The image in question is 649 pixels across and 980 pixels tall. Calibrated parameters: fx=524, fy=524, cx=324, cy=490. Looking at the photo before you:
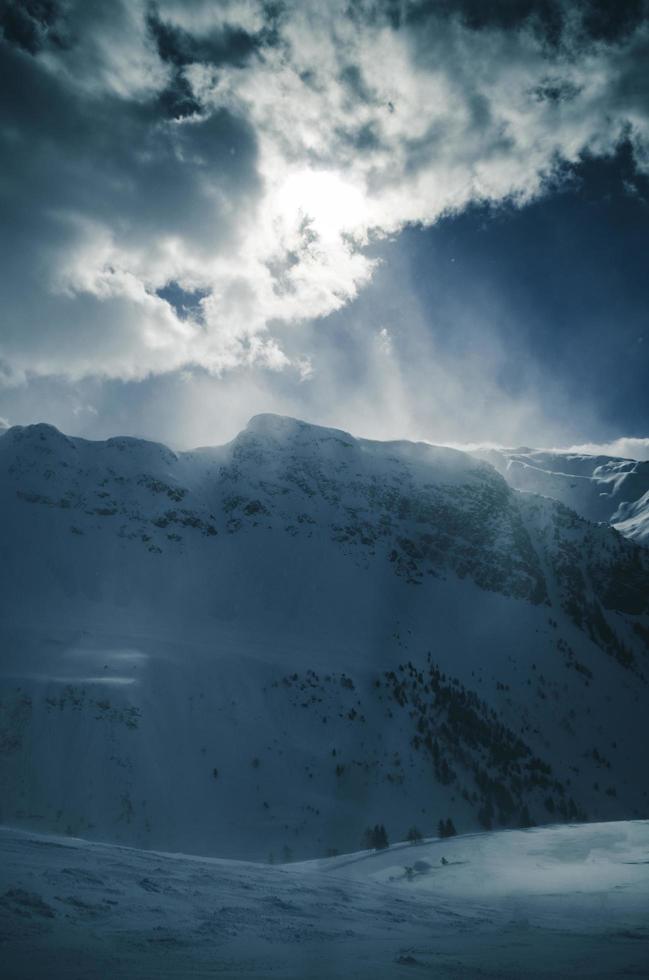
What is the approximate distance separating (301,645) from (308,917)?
4387cm

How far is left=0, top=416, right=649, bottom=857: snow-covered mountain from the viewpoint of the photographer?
87.0 feet

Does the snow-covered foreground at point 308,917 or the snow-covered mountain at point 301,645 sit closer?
the snow-covered foreground at point 308,917

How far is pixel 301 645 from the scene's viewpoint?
4878 centimetres

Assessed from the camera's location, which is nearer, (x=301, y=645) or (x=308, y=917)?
(x=308, y=917)

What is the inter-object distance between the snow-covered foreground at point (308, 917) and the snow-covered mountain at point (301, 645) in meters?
18.4

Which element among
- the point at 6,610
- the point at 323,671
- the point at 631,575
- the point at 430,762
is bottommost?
the point at 430,762

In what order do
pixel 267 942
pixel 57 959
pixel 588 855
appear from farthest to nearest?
pixel 588 855 < pixel 267 942 < pixel 57 959

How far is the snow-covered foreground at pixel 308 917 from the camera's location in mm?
4277

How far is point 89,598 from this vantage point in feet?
159

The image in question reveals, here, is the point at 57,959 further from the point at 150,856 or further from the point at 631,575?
the point at 631,575

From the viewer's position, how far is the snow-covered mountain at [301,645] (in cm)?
2652

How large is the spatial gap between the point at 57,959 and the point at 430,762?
34.3 meters

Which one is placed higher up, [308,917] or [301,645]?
[301,645]

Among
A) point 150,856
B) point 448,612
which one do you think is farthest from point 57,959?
point 448,612
